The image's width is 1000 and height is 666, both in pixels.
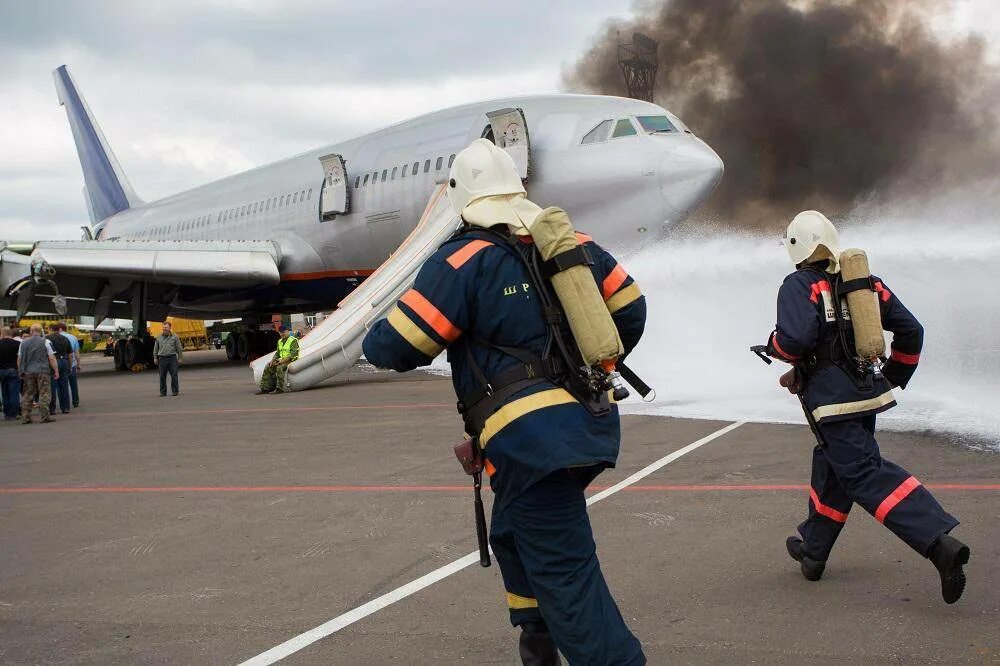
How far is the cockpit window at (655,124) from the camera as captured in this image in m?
17.8

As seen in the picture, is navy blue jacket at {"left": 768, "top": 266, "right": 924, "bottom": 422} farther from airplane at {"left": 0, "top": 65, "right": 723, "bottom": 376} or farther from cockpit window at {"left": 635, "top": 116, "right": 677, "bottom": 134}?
cockpit window at {"left": 635, "top": 116, "right": 677, "bottom": 134}

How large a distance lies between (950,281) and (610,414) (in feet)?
39.9

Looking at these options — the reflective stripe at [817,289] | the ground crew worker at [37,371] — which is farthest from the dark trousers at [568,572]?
the ground crew worker at [37,371]

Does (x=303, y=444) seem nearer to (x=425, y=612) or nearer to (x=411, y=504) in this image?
(x=411, y=504)

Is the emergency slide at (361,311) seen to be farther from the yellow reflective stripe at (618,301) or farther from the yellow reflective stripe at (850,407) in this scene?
the yellow reflective stripe at (618,301)

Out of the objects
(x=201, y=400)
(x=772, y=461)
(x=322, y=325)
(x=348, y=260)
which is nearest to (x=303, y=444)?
(x=772, y=461)

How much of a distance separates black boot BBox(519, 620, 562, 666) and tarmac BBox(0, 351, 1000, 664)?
1.43 ft

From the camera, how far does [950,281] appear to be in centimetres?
1390

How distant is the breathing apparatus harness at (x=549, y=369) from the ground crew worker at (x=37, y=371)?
44.3 feet

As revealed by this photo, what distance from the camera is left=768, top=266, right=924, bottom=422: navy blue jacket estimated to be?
15.6ft

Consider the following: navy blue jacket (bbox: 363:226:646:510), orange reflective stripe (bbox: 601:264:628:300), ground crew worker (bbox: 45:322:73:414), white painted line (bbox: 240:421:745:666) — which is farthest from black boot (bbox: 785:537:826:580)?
ground crew worker (bbox: 45:322:73:414)

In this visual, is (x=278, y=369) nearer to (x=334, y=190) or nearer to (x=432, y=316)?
(x=334, y=190)

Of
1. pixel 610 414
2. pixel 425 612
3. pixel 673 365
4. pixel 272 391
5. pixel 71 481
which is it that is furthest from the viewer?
pixel 272 391

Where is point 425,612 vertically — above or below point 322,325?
below
